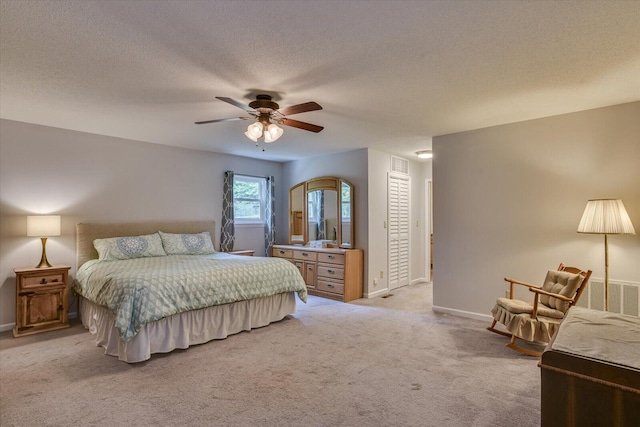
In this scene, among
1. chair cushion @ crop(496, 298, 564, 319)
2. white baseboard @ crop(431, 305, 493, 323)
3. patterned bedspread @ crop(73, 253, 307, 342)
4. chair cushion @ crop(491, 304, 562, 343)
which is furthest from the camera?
white baseboard @ crop(431, 305, 493, 323)

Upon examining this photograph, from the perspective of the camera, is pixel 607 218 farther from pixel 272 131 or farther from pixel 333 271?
pixel 333 271

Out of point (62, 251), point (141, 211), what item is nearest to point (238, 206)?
point (141, 211)

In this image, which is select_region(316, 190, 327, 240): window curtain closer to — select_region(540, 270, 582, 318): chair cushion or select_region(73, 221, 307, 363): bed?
select_region(73, 221, 307, 363): bed

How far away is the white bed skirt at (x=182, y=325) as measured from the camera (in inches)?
119

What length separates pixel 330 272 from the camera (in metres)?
5.40

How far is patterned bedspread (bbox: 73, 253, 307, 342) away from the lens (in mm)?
2961

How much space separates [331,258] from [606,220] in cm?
342

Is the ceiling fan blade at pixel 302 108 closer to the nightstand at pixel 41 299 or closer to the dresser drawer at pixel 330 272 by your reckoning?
the dresser drawer at pixel 330 272

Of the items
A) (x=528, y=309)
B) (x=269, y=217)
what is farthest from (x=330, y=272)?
(x=528, y=309)

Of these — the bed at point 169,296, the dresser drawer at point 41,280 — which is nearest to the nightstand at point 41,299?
the dresser drawer at point 41,280

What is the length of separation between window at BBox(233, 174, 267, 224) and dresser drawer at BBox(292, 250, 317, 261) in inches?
41.6

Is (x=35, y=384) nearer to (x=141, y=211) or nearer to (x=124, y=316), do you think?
(x=124, y=316)

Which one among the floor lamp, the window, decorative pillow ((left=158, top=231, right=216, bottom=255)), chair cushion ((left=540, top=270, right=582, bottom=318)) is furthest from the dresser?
the floor lamp

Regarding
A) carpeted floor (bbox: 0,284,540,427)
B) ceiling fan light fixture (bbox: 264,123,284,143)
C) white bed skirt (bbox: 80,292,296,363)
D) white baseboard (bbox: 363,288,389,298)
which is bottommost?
carpeted floor (bbox: 0,284,540,427)
